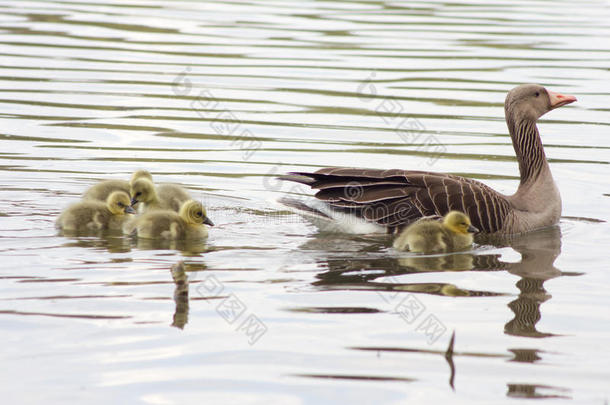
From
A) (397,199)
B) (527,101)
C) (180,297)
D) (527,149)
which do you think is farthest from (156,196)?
(527,101)

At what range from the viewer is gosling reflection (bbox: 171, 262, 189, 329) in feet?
20.8

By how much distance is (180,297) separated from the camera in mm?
6555

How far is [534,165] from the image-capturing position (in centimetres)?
986

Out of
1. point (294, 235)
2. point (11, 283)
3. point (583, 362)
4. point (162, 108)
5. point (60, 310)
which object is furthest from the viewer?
point (162, 108)

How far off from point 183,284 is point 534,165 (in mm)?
4494

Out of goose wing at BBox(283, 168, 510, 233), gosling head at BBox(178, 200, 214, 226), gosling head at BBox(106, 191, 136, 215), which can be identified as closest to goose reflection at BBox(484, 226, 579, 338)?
goose wing at BBox(283, 168, 510, 233)

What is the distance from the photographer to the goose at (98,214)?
28.2 ft

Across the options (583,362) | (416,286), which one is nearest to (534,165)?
(416,286)

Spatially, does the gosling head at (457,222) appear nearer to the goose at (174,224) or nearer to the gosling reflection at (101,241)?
the goose at (174,224)

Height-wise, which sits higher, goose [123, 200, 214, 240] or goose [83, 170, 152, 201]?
goose [83, 170, 152, 201]

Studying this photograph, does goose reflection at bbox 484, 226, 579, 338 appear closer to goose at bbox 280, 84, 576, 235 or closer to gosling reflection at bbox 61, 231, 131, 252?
goose at bbox 280, 84, 576, 235

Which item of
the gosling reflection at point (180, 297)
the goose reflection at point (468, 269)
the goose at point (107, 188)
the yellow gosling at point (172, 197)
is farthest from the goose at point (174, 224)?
the gosling reflection at point (180, 297)

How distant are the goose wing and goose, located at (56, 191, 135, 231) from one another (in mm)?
1366

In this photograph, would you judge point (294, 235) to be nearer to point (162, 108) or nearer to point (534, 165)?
point (534, 165)
